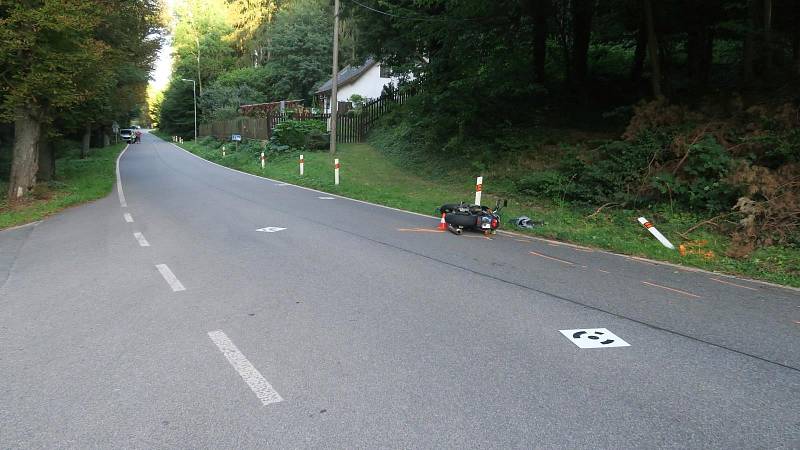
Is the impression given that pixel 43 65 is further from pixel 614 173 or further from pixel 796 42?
pixel 796 42

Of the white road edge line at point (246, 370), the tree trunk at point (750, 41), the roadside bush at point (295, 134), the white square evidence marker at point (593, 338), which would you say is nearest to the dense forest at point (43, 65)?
the roadside bush at point (295, 134)

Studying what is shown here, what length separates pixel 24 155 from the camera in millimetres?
16766

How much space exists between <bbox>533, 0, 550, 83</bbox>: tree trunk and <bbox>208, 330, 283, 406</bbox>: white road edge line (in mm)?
17146

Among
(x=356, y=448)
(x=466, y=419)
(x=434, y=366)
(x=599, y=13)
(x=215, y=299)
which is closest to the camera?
(x=356, y=448)

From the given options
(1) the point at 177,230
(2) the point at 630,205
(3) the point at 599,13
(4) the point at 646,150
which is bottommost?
(1) the point at 177,230

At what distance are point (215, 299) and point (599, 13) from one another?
18524 mm

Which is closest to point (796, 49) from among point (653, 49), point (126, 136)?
point (653, 49)

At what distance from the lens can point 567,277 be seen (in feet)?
24.2

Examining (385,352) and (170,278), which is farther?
(170,278)

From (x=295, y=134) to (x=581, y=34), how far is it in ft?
54.1

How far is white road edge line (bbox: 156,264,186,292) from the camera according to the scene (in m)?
6.57

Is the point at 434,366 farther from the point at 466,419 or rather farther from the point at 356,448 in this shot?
the point at 356,448

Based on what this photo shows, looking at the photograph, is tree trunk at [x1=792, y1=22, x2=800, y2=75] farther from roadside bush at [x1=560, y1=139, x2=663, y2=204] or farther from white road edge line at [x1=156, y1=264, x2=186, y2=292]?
white road edge line at [x1=156, y1=264, x2=186, y2=292]

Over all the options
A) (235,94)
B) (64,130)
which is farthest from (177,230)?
(235,94)
